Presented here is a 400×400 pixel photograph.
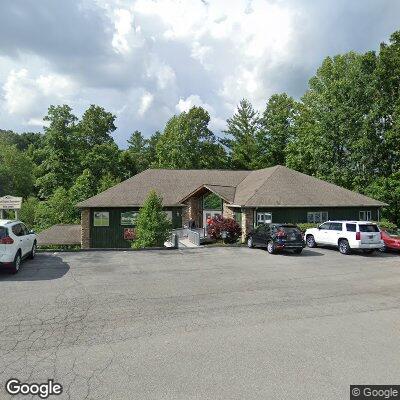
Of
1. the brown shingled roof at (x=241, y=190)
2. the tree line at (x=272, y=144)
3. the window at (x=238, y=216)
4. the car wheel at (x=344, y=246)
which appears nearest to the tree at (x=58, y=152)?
the tree line at (x=272, y=144)

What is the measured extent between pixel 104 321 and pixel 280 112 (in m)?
54.3

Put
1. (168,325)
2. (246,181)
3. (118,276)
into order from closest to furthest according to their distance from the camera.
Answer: (168,325) < (118,276) < (246,181)

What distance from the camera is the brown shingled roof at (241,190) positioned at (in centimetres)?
3072

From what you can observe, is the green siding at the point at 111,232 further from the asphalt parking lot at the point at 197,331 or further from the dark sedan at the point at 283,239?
the asphalt parking lot at the point at 197,331

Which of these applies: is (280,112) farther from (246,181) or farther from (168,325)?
(168,325)

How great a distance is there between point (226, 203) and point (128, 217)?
857 cm

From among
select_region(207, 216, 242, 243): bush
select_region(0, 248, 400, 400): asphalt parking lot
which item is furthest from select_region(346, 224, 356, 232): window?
select_region(207, 216, 242, 243): bush

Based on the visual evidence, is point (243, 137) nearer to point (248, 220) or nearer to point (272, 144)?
point (272, 144)

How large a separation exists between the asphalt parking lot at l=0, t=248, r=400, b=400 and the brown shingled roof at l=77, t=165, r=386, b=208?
15.8 meters

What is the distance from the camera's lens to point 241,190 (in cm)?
3575

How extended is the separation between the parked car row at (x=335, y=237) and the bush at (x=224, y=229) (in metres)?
4.09

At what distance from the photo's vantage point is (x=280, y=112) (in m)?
58.8

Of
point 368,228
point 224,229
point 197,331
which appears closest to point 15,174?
point 224,229

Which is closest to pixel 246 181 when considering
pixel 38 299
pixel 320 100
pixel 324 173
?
pixel 324 173
